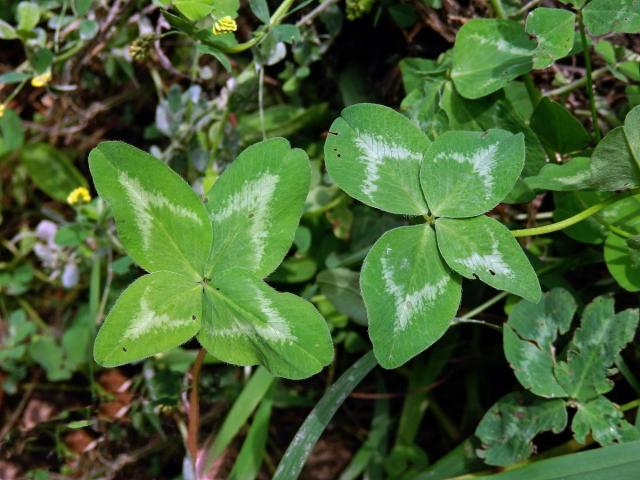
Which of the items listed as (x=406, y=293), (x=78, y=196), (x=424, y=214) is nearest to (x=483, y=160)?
(x=424, y=214)

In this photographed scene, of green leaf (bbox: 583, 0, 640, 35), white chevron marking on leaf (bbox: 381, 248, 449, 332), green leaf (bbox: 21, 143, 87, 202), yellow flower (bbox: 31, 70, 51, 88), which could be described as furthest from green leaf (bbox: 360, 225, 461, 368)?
green leaf (bbox: 21, 143, 87, 202)

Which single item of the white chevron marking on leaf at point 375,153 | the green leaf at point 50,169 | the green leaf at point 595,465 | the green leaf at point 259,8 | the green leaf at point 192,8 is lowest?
the green leaf at point 595,465

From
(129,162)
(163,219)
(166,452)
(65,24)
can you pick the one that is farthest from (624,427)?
(65,24)

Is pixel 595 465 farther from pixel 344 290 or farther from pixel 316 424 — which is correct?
pixel 344 290

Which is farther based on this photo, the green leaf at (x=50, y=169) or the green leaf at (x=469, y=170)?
the green leaf at (x=50, y=169)

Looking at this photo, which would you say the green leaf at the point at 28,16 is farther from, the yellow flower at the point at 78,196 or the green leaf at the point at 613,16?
the green leaf at the point at 613,16

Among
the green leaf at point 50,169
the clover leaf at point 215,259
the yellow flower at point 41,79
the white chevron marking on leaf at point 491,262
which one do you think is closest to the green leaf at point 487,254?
the white chevron marking on leaf at point 491,262
